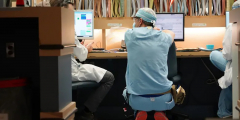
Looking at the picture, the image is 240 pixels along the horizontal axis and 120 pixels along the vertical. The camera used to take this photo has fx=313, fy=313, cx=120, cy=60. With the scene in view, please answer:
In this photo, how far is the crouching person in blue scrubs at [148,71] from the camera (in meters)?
2.48

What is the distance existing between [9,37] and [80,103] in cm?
208

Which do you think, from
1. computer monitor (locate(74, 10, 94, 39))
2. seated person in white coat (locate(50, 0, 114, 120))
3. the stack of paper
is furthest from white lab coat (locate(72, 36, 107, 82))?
the stack of paper

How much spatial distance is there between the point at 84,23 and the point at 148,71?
167 centimetres

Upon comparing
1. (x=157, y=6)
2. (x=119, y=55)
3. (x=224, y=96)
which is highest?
(x=157, y=6)

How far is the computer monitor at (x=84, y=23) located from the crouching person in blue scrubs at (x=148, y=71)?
4.72 feet

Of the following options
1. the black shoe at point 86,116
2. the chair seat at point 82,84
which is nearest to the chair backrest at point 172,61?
the chair seat at point 82,84

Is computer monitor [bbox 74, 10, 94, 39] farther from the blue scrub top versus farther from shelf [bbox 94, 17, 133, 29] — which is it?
the blue scrub top

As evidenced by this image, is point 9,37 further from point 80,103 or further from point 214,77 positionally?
point 214,77

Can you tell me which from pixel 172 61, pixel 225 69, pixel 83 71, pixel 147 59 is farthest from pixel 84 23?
pixel 225 69

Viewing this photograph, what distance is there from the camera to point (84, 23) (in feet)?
12.9

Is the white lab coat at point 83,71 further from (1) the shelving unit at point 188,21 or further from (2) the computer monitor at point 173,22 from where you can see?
(2) the computer monitor at point 173,22

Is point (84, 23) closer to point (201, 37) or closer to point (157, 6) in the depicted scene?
point (157, 6)

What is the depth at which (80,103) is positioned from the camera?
3.81 m

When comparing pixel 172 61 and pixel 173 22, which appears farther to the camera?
pixel 173 22
